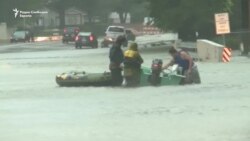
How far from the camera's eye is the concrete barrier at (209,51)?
114 feet

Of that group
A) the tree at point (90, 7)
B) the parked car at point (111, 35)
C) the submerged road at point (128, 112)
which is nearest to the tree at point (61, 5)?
the tree at point (90, 7)

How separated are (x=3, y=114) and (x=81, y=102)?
278cm

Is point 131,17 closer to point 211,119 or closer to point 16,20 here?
point 16,20

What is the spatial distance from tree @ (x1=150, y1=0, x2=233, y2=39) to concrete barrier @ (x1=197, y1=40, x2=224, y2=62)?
8623 mm

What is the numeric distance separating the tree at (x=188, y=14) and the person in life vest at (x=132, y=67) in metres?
23.8

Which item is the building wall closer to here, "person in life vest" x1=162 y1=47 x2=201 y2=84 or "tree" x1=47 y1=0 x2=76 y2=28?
"tree" x1=47 y1=0 x2=76 y2=28

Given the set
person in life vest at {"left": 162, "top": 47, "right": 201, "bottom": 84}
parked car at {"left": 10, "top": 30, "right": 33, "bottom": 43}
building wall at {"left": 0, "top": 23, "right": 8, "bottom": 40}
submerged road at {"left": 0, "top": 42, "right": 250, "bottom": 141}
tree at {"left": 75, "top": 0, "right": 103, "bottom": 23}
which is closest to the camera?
submerged road at {"left": 0, "top": 42, "right": 250, "bottom": 141}

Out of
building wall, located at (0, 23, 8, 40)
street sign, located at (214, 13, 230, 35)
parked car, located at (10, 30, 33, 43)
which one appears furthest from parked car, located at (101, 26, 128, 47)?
building wall, located at (0, 23, 8, 40)

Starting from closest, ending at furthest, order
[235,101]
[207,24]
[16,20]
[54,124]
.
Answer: [54,124]
[235,101]
[207,24]
[16,20]

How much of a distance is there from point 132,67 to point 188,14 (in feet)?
83.2

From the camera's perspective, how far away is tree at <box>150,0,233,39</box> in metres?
45.8

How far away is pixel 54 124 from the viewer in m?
13.2

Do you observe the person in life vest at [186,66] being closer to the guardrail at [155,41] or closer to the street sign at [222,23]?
the street sign at [222,23]

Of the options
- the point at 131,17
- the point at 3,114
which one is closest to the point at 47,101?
the point at 3,114
